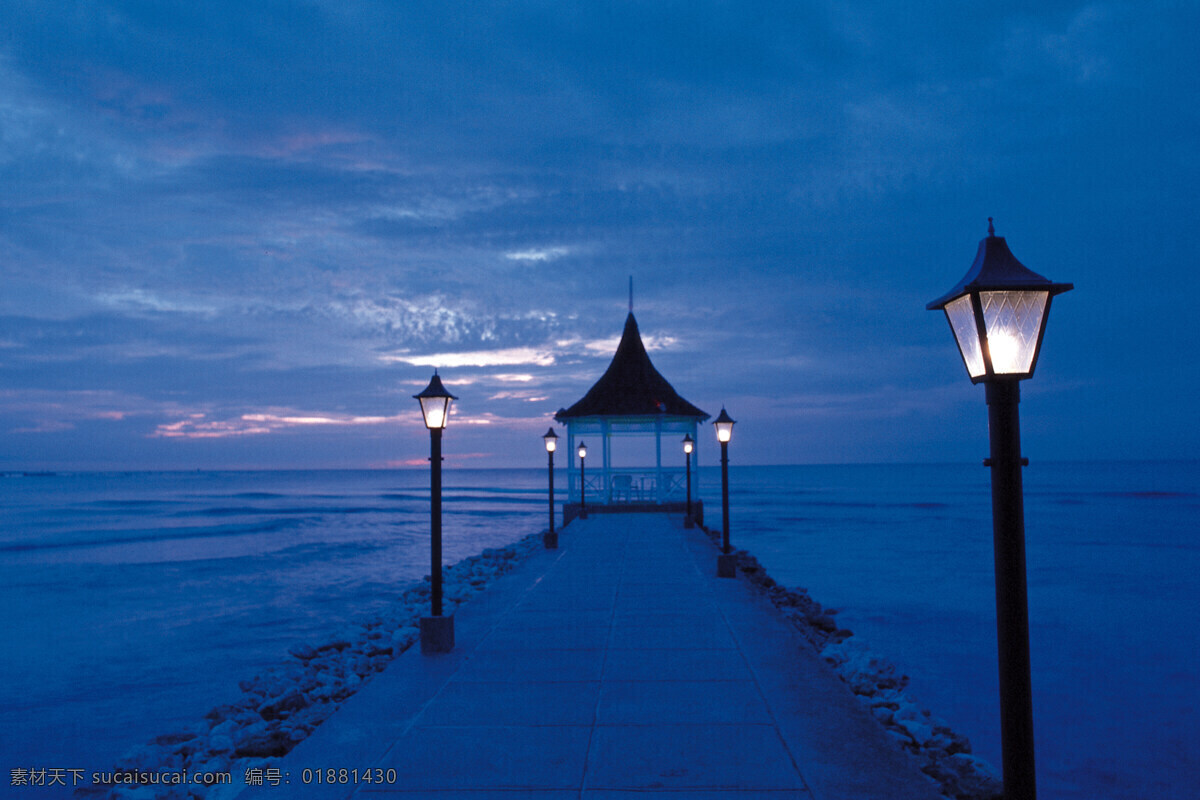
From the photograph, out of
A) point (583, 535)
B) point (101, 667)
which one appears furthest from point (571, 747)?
point (583, 535)

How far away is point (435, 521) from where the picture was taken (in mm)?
7328

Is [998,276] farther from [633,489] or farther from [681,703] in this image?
[633,489]

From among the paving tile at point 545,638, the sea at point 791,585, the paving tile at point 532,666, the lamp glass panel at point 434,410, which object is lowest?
the sea at point 791,585

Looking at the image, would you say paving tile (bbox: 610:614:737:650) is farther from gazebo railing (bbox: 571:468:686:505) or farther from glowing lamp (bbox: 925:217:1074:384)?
gazebo railing (bbox: 571:468:686:505)

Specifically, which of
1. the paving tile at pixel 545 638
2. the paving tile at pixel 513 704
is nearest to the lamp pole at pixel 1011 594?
the paving tile at pixel 513 704

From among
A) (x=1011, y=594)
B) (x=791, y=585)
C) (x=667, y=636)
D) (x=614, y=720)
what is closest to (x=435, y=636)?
(x=667, y=636)

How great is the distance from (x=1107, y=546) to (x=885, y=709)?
2574 centimetres

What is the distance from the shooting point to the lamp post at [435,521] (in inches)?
269

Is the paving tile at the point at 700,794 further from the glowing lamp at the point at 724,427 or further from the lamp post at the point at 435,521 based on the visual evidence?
the glowing lamp at the point at 724,427

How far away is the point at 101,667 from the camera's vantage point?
10859 millimetres

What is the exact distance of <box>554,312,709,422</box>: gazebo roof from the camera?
2173 centimetres

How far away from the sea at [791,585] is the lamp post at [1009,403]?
520cm

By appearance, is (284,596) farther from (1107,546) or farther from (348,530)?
(1107,546)

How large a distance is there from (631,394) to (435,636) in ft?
52.5
